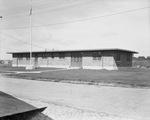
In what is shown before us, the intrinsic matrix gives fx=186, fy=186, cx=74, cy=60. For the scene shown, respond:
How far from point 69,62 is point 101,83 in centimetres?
2169

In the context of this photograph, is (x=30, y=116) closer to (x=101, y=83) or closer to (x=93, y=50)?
(x=101, y=83)

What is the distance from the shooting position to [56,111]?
215 inches

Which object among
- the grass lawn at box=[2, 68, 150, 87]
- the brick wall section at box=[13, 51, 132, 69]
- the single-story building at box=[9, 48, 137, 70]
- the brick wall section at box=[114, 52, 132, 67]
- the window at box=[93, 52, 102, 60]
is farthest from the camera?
the window at box=[93, 52, 102, 60]

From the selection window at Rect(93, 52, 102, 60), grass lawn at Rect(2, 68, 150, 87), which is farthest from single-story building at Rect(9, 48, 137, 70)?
grass lawn at Rect(2, 68, 150, 87)

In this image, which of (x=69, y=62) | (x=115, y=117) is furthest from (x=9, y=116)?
(x=69, y=62)

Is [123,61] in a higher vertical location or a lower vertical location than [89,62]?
higher

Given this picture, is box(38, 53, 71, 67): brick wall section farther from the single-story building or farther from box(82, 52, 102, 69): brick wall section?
box(82, 52, 102, 69): brick wall section

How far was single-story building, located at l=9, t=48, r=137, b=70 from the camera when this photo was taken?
28.4 metres

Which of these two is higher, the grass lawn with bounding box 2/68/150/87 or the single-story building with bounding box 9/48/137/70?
the single-story building with bounding box 9/48/137/70

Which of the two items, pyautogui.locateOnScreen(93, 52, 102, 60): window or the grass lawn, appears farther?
pyautogui.locateOnScreen(93, 52, 102, 60): window

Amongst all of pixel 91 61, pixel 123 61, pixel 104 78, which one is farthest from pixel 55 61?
pixel 104 78

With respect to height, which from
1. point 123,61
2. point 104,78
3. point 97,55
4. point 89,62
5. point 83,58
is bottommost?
point 104,78

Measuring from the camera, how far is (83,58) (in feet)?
103

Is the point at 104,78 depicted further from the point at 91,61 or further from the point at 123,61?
the point at 123,61
